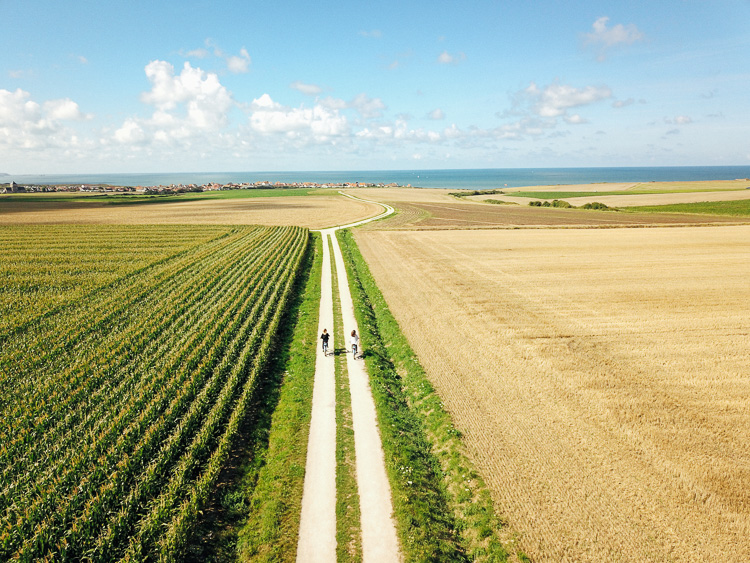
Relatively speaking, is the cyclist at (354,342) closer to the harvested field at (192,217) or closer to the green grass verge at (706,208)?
the harvested field at (192,217)

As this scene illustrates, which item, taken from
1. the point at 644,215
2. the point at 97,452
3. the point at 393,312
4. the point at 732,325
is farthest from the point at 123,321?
the point at 644,215

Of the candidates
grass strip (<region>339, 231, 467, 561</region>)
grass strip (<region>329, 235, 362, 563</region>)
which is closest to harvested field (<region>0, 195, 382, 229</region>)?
grass strip (<region>339, 231, 467, 561</region>)

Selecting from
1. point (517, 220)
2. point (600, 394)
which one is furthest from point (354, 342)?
point (517, 220)

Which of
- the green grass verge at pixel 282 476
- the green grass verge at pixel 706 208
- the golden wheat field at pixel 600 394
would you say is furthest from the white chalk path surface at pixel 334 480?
the green grass verge at pixel 706 208

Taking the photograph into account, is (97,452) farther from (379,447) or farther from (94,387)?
(379,447)

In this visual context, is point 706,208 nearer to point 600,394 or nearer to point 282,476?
point 600,394
